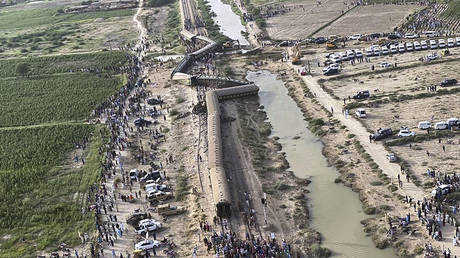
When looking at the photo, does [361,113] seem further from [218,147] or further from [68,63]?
[68,63]

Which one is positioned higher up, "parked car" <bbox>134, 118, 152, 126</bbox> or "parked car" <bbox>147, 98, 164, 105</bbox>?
"parked car" <bbox>147, 98, 164, 105</bbox>

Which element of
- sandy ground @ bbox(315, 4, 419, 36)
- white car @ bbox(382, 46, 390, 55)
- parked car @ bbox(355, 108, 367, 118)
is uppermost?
sandy ground @ bbox(315, 4, 419, 36)

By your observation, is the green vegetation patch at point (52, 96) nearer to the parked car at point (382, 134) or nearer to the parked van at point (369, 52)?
the parked van at point (369, 52)

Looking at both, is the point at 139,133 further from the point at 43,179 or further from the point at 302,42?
the point at 302,42

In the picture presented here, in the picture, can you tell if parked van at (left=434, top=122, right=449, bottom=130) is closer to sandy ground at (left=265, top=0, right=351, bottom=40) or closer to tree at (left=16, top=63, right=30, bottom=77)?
sandy ground at (left=265, top=0, right=351, bottom=40)

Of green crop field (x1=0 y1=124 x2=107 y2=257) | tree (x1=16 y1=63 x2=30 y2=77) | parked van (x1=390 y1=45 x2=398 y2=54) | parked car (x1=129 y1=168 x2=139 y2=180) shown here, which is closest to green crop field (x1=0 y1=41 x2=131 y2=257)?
green crop field (x1=0 y1=124 x2=107 y2=257)
